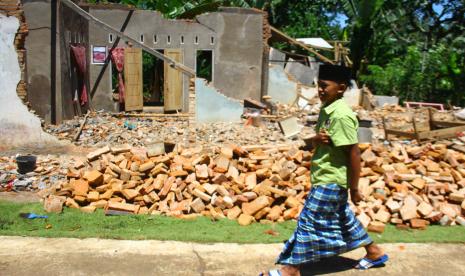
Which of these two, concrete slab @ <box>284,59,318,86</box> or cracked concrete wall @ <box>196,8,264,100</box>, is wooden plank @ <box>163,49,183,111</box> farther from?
concrete slab @ <box>284,59,318,86</box>

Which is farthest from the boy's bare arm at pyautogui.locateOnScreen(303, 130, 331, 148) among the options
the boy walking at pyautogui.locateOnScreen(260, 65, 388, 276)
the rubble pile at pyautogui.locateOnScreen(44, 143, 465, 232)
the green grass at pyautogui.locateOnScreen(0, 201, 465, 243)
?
the rubble pile at pyautogui.locateOnScreen(44, 143, 465, 232)

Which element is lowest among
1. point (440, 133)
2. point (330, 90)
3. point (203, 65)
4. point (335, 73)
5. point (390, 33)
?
point (440, 133)

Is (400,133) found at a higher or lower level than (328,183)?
lower

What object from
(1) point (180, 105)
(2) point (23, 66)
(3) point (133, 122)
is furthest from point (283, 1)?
(2) point (23, 66)

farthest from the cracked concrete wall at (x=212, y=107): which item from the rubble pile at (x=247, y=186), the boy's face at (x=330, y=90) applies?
the boy's face at (x=330, y=90)

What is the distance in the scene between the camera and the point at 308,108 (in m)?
18.4

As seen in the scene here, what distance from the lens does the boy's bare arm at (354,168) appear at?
3.60 metres

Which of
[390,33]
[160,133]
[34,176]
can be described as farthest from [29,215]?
[390,33]

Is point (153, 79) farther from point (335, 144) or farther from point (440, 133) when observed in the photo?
point (335, 144)

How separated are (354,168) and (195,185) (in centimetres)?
265

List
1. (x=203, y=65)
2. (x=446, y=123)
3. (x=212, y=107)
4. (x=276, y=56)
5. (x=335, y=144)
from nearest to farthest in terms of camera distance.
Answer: (x=335, y=144)
(x=446, y=123)
(x=212, y=107)
(x=276, y=56)
(x=203, y=65)

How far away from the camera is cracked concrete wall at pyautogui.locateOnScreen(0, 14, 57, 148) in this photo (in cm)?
895

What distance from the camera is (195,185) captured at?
5.86m

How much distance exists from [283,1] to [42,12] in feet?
59.7
